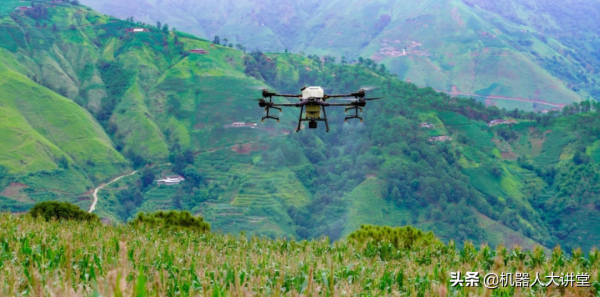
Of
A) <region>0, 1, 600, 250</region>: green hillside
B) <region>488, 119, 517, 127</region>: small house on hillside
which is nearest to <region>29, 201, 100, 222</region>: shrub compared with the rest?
<region>0, 1, 600, 250</region>: green hillside

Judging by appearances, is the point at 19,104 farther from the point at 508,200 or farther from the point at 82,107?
the point at 508,200

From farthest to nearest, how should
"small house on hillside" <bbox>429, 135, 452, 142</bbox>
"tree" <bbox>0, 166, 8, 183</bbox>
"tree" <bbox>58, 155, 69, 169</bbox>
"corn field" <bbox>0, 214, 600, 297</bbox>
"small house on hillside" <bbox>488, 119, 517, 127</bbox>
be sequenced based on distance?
"small house on hillside" <bbox>488, 119, 517, 127</bbox>
"small house on hillside" <bbox>429, 135, 452, 142</bbox>
"tree" <bbox>58, 155, 69, 169</bbox>
"tree" <bbox>0, 166, 8, 183</bbox>
"corn field" <bbox>0, 214, 600, 297</bbox>

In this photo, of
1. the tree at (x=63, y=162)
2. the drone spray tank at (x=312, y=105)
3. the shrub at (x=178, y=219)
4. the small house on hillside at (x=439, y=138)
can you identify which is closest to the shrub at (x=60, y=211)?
the shrub at (x=178, y=219)

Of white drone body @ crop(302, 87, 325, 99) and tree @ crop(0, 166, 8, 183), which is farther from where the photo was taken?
tree @ crop(0, 166, 8, 183)

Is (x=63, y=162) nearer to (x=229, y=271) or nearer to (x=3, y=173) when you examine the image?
→ (x=3, y=173)

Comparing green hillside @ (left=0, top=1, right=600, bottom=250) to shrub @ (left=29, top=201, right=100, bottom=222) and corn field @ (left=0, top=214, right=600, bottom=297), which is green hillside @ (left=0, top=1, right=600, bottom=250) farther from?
corn field @ (left=0, top=214, right=600, bottom=297)

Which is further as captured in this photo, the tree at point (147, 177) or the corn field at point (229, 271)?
the tree at point (147, 177)

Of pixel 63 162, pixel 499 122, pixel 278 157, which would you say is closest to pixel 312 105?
pixel 63 162

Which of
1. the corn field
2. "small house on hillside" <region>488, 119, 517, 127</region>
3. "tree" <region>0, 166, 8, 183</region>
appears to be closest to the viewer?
the corn field

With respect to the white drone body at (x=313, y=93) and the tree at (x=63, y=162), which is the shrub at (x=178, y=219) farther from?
the tree at (x=63, y=162)
